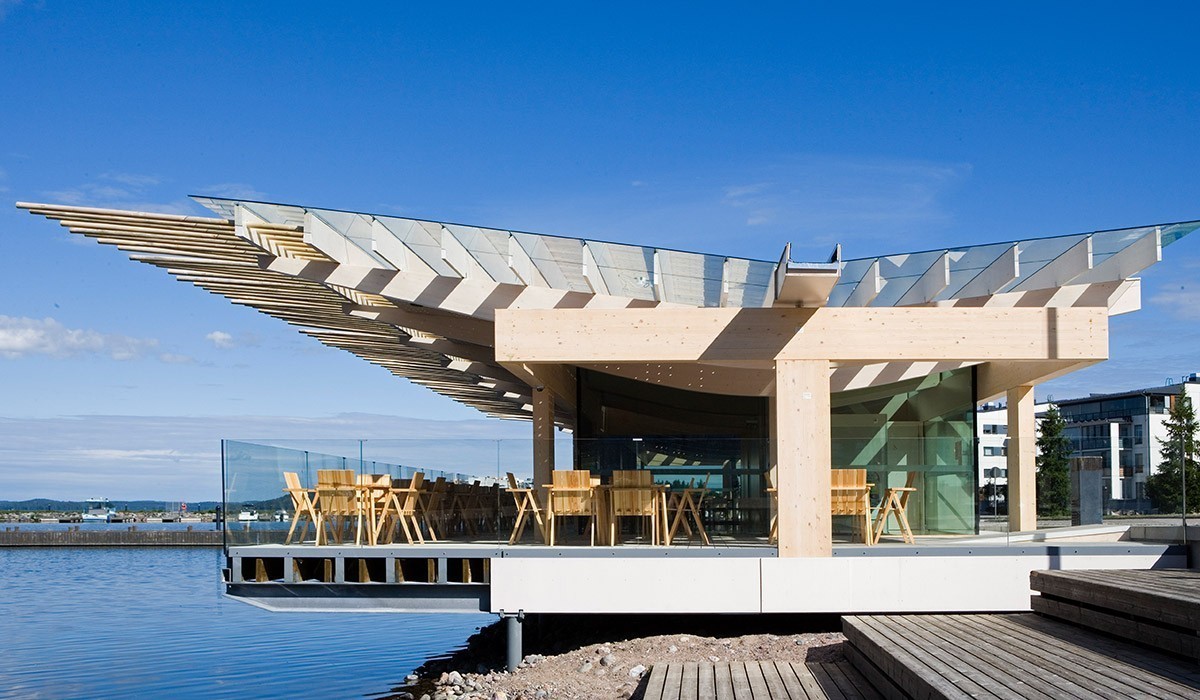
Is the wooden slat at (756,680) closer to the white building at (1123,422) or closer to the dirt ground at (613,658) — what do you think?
the dirt ground at (613,658)

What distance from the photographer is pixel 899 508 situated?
12688 mm

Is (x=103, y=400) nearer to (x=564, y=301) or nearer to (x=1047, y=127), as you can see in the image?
(x=564, y=301)

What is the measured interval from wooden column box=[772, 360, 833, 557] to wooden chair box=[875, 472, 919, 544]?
797 mm

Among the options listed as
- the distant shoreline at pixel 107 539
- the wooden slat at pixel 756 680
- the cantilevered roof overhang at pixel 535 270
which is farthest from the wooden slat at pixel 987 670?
the distant shoreline at pixel 107 539

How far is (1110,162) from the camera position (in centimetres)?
1812

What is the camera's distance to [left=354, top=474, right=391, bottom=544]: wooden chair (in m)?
12.7

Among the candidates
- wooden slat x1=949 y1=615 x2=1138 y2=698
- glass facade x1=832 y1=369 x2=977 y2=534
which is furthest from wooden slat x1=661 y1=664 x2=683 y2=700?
glass facade x1=832 y1=369 x2=977 y2=534

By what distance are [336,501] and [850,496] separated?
578cm

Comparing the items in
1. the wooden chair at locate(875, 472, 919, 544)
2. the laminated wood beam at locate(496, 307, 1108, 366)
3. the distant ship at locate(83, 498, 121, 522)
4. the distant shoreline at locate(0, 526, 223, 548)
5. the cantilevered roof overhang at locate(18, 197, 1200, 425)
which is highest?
the cantilevered roof overhang at locate(18, 197, 1200, 425)

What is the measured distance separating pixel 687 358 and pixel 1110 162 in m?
9.85

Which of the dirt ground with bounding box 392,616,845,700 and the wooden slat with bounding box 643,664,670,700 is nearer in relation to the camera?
the wooden slat with bounding box 643,664,670,700

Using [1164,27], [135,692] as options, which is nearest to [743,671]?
[135,692]

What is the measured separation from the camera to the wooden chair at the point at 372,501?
1272 cm

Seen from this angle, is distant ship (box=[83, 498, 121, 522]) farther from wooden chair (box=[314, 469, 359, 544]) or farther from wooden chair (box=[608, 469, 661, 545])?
wooden chair (box=[608, 469, 661, 545])
